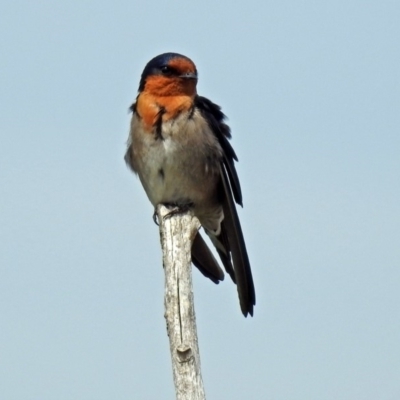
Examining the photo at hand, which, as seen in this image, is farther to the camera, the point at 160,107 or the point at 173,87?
the point at 173,87

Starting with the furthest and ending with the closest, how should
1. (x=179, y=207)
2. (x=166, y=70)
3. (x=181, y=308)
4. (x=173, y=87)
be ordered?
1. (x=166, y=70)
2. (x=173, y=87)
3. (x=179, y=207)
4. (x=181, y=308)

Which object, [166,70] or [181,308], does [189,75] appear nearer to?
[166,70]

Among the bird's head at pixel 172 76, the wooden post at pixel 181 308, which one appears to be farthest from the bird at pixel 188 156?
the wooden post at pixel 181 308

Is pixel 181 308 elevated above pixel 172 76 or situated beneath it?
situated beneath

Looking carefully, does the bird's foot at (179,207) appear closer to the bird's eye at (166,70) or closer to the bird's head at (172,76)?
the bird's head at (172,76)

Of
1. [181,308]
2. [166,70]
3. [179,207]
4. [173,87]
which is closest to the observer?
[181,308]

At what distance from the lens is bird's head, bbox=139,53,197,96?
10742 mm

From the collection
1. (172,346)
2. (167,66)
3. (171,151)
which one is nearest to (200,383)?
(172,346)

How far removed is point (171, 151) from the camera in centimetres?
1042

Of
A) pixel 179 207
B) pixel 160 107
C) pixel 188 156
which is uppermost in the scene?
pixel 160 107

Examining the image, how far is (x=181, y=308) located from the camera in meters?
7.89

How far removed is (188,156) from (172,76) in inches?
31.0

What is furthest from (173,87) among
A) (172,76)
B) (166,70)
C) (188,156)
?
(188,156)

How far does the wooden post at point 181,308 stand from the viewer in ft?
25.0
